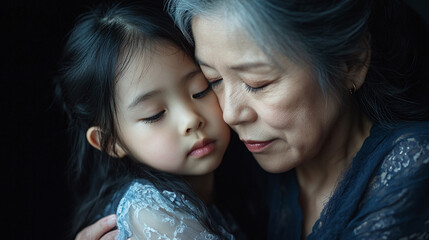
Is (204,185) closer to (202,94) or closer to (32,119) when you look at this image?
(202,94)

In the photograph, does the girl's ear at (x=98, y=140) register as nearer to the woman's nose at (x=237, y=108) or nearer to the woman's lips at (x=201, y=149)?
the woman's lips at (x=201, y=149)

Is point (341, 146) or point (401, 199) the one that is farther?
point (341, 146)

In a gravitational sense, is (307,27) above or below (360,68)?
above

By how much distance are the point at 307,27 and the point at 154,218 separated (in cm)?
69

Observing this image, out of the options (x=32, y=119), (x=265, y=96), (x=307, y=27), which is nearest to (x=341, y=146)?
(x=265, y=96)

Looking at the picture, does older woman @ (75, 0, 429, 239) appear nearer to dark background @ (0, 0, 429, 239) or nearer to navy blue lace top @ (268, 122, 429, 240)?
navy blue lace top @ (268, 122, 429, 240)

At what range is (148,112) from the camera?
139 centimetres

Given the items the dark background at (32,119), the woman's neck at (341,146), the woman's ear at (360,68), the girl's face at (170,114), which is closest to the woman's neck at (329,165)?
the woman's neck at (341,146)

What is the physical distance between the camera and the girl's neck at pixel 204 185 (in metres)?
1.65

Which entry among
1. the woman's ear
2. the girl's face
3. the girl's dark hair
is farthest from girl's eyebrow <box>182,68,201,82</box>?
the woman's ear

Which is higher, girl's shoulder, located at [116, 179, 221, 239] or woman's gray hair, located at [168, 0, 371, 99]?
woman's gray hair, located at [168, 0, 371, 99]

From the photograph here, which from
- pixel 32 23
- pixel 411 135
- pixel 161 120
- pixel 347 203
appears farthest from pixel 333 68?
pixel 32 23

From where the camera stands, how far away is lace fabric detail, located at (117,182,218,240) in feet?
4.12

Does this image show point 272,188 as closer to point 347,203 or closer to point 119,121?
point 347,203
